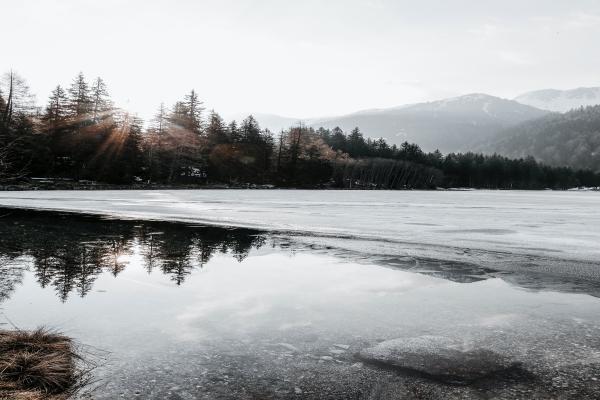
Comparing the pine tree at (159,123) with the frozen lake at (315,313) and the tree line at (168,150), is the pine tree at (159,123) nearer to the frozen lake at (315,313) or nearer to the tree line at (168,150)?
the tree line at (168,150)

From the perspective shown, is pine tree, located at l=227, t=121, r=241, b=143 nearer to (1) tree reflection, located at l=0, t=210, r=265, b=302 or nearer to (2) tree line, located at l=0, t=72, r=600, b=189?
(2) tree line, located at l=0, t=72, r=600, b=189

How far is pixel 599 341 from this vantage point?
602cm

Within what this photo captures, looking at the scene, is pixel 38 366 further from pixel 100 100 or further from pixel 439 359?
pixel 100 100

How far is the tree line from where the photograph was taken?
59.6 m

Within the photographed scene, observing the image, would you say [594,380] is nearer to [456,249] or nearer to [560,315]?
[560,315]

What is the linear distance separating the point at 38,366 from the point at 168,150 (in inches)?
2818

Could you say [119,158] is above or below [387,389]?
above

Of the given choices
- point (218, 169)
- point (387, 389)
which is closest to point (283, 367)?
point (387, 389)

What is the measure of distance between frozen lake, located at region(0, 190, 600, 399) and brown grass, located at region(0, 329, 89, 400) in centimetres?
30

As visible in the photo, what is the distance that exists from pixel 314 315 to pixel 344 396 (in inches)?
109

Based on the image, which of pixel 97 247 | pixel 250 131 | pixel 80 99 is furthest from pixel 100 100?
pixel 97 247

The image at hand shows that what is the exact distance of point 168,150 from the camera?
2889 inches

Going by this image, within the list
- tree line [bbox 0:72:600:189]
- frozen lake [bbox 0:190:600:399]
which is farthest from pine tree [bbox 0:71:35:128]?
frozen lake [bbox 0:190:600:399]

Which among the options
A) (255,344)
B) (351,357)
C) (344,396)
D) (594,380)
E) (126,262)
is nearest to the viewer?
(344,396)
